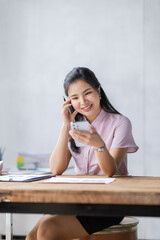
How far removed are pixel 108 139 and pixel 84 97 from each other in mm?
251

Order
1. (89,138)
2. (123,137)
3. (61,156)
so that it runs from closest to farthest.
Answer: (89,138) < (123,137) < (61,156)

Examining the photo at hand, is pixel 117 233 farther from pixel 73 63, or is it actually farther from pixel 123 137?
pixel 73 63

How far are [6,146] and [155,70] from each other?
5.44 feet

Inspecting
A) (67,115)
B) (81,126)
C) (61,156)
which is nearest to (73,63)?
(67,115)

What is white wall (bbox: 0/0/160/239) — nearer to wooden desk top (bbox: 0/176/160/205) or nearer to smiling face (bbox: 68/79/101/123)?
smiling face (bbox: 68/79/101/123)

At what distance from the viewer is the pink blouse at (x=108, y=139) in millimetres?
1842

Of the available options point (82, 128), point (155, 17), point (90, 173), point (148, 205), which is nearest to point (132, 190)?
point (148, 205)

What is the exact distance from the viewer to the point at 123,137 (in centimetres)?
183

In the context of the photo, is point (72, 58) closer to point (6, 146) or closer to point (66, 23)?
point (66, 23)

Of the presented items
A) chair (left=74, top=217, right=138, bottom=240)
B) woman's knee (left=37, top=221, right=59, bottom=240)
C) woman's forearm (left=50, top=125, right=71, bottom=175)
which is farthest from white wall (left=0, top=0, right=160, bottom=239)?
woman's knee (left=37, top=221, right=59, bottom=240)

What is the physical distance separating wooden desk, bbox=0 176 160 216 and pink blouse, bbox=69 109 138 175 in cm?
74

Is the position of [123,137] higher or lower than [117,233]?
higher

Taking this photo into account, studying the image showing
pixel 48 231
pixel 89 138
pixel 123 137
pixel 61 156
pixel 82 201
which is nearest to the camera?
pixel 82 201

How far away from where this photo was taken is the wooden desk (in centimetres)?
105
